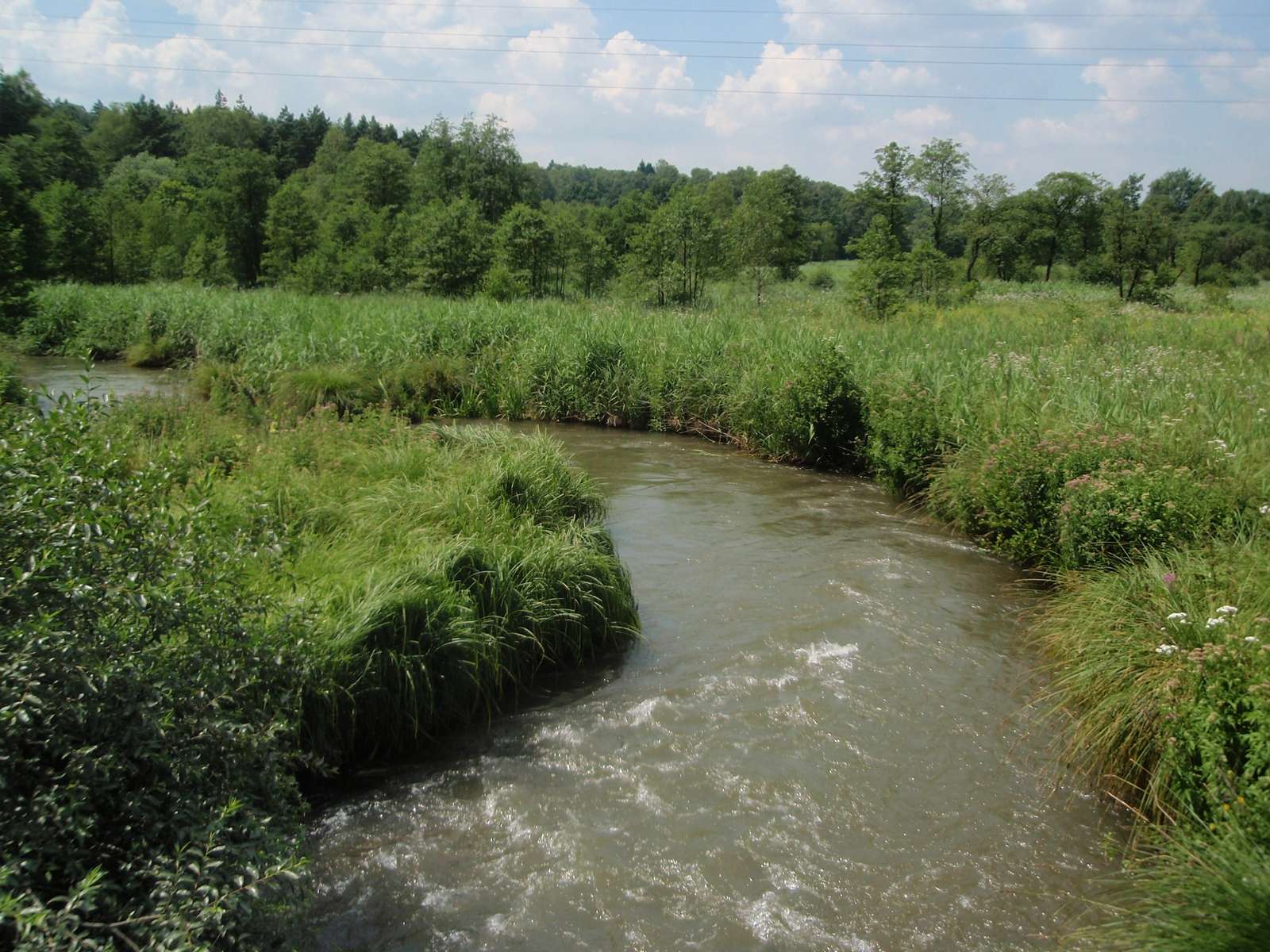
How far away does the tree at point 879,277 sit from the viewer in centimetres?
2173

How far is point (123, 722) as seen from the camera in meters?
2.97

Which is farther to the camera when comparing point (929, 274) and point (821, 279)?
point (821, 279)

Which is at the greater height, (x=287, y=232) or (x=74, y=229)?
(x=287, y=232)

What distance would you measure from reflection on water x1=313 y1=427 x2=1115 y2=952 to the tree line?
14.1m

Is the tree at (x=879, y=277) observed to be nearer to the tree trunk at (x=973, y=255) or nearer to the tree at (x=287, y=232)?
the tree trunk at (x=973, y=255)

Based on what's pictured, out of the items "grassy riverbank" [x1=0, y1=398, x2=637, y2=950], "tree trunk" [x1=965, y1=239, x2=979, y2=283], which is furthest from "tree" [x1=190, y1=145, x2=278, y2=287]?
"grassy riverbank" [x1=0, y1=398, x2=637, y2=950]

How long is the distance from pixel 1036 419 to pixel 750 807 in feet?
20.9

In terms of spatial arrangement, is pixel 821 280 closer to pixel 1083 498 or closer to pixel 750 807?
pixel 1083 498

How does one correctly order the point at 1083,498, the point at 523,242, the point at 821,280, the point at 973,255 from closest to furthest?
1. the point at 1083,498
2. the point at 523,242
3. the point at 821,280
4. the point at 973,255

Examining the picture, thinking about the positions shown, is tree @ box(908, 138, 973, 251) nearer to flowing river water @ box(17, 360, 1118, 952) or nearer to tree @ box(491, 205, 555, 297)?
tree @ box(491, 205, 555, 297)

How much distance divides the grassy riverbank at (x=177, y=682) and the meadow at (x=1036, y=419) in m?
0.73

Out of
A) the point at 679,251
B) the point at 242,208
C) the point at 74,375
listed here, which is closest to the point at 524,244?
the point at 679,251

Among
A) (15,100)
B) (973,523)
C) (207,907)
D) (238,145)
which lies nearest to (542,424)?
(973,523)

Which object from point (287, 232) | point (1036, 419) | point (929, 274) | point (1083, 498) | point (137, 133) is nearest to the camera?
point (1083, 498)
